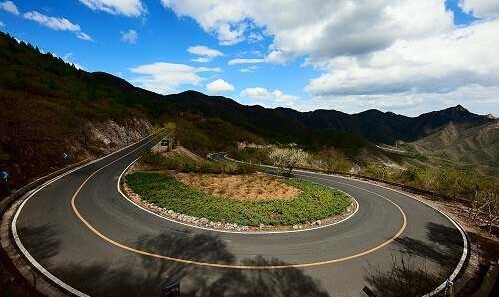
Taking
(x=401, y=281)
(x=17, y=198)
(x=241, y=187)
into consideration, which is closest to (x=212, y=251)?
(x=401, y=281)

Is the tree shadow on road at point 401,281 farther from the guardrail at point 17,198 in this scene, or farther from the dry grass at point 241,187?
the guardrail at point 17,198

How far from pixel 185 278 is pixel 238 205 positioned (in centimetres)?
1262

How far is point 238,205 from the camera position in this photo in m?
27.4

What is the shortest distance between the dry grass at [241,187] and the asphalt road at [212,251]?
803cm

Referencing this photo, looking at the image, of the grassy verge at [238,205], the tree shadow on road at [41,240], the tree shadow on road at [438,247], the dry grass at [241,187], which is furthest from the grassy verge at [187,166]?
the tree shadow on road at [438,247]

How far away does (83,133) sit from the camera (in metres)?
53.8

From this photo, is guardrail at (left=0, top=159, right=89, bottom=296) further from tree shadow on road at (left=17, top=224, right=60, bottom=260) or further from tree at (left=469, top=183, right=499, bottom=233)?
tree at (left=469, top=183, right=499, bottom=233)

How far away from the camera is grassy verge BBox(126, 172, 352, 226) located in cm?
2452

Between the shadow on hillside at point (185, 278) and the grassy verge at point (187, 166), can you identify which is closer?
the shadow on hillside at point (185, 278)

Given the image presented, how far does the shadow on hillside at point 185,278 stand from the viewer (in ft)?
45.9

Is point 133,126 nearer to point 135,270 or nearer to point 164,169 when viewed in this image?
point 164,169

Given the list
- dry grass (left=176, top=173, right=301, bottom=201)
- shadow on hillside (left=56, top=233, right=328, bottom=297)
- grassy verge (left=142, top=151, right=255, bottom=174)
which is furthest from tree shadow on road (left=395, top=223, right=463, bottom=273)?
grassy verge (left=142, top=151, right=255, bottom=174)

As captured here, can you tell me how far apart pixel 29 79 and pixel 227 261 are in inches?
3166

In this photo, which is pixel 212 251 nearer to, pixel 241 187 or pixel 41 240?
pixel 41 240
